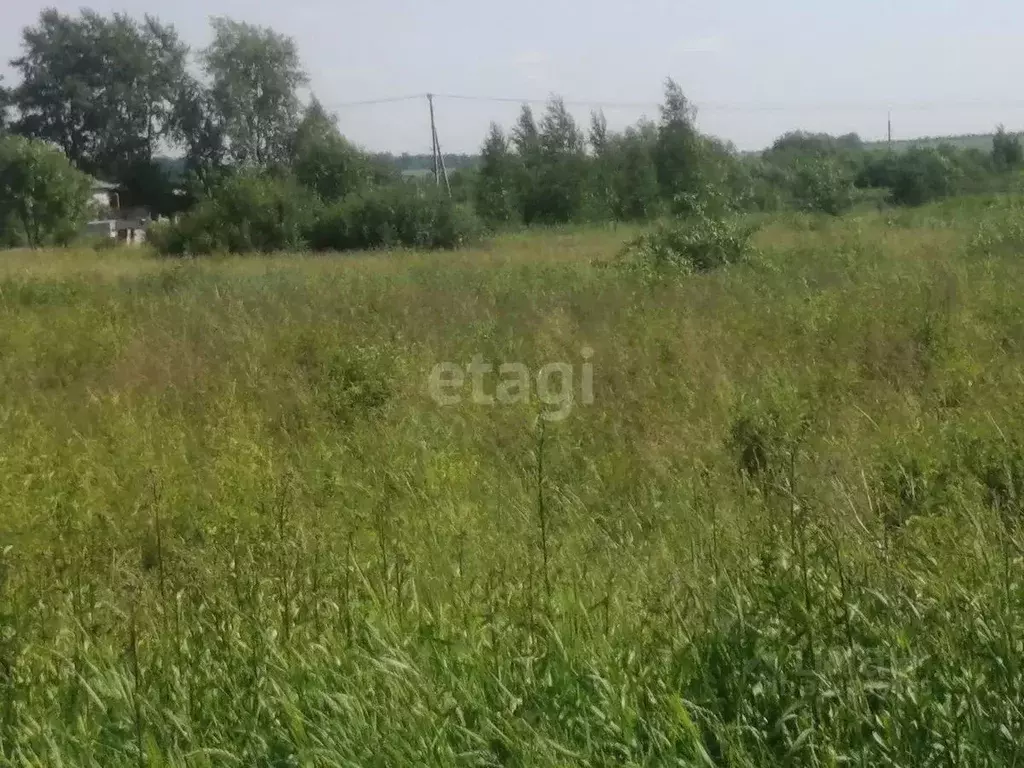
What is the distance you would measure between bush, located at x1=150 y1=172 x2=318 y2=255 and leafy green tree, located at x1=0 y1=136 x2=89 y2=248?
29.5ft

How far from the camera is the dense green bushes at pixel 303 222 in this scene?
2559 centimetres

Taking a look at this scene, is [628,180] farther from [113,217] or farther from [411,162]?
[113,217]

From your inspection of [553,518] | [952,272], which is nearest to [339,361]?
[553,518]

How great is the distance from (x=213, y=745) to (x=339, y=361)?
14.9 feet

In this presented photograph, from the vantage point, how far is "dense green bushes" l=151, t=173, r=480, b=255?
84.0 feet

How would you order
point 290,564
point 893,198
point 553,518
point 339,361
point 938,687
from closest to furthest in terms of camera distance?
point 938,687 < point 290,564 < point 553,518 < point 339,361 < point 893,198

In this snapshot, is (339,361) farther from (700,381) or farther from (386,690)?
(386,690)

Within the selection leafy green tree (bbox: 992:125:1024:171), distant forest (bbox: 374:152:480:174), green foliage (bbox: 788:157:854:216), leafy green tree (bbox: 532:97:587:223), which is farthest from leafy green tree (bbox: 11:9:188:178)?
leafy green tree (bbox: 992:125:1024:171)

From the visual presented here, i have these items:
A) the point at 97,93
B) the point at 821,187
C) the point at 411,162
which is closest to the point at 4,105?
the point at 97,93

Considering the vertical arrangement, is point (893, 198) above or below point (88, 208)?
below

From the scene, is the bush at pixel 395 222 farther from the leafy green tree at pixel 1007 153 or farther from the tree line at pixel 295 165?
the leafy green tree at pixel 1007 153

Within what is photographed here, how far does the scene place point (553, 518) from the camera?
428 centimetres
